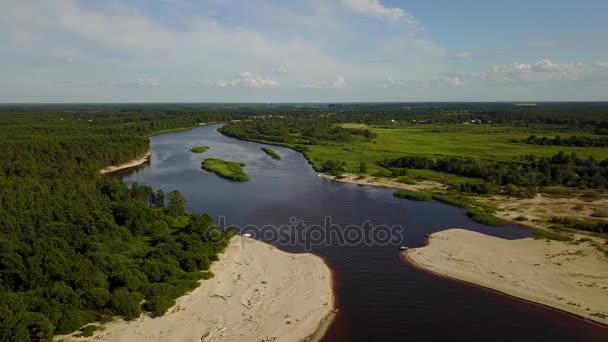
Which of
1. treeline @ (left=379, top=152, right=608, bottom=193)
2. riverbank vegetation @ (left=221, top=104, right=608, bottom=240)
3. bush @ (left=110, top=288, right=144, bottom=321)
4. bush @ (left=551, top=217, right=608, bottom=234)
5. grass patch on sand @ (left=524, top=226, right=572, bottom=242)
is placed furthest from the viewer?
treeline @ (left=379, top=152, right=608, bottom=193)

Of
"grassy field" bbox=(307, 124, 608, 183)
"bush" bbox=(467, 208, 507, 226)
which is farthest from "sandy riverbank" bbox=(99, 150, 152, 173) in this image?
"bush" bbox=(467, 208, 507, 226)

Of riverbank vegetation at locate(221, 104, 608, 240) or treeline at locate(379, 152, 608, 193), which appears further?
treeline at locate(379, 152, 608, 193)

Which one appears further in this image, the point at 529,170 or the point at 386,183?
the point at 529,170

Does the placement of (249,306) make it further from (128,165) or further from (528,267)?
(128,165)

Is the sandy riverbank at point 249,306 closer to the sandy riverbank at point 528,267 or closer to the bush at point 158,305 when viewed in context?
the bush at point 158,305

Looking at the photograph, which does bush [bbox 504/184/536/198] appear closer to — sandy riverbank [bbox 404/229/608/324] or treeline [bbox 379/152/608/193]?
treeline [bbox 379/152/608/193]

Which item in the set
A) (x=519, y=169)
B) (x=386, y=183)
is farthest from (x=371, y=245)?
(x=519, y=169)

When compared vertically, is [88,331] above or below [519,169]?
below

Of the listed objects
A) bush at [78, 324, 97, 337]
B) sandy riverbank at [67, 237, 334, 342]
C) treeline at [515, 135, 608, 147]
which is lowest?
sandy riverbank at [67, 237, 334, 342]
